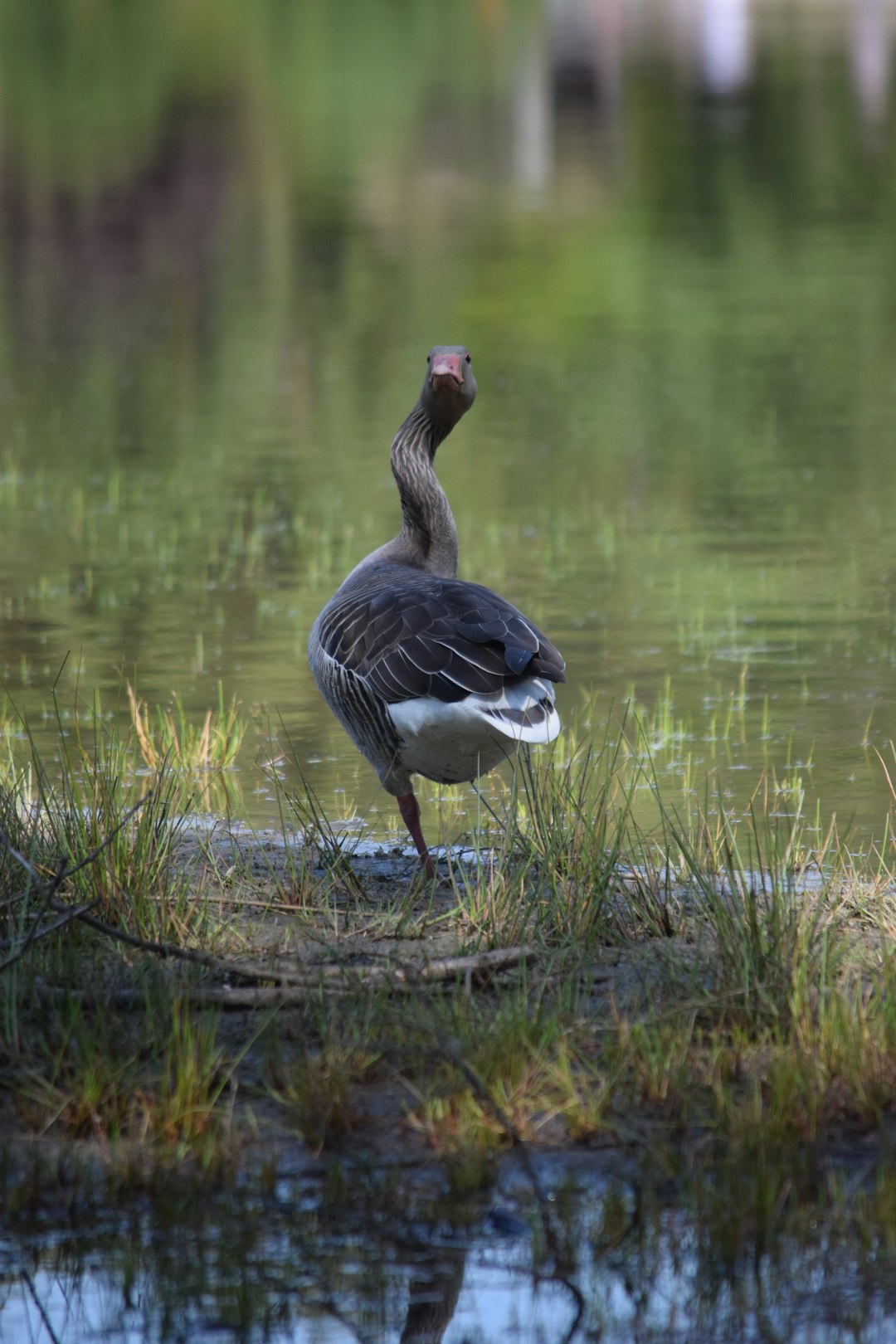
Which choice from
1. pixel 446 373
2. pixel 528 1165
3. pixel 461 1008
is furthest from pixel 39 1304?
pixel 446 373

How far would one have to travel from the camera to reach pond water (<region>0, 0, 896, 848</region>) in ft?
31.7

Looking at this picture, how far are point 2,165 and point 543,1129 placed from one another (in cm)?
3438

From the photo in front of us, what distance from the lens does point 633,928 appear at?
5688mm

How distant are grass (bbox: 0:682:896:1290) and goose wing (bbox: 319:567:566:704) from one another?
1.15 feet

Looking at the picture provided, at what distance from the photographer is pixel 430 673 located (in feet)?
19.0

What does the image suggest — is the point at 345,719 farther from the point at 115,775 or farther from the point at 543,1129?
the point at 543,1129

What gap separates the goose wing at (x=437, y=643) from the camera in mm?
5758

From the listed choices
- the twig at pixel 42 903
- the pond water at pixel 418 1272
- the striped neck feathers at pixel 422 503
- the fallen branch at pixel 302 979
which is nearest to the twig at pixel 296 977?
the fallen branch at pixel 302 979

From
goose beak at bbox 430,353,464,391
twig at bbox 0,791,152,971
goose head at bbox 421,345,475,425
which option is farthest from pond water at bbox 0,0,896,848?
twig at bbox 0,791,152,971

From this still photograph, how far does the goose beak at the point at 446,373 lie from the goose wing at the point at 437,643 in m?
0.96

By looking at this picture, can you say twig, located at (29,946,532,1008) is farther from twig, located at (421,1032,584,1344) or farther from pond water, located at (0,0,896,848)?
pond water, located at (0,0,896,848)

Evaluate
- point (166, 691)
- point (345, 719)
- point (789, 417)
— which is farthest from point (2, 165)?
point (345, 719)

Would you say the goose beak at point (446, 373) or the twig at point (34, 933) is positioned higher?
the goose beak at point (446, 373)

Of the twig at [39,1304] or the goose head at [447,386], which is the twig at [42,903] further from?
the goose head at [447,386]
